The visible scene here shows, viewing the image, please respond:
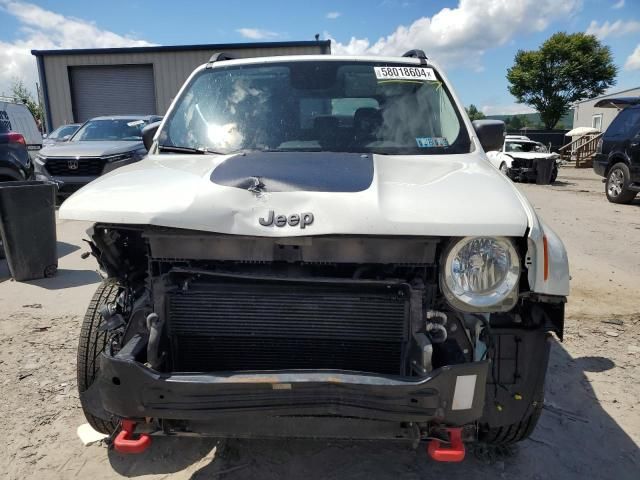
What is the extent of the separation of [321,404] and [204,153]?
1.65m

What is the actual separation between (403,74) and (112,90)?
778 inches

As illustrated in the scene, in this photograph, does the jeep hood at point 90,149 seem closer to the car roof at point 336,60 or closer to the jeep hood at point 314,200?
the car roof at point 336,60

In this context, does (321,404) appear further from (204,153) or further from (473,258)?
(204,153)

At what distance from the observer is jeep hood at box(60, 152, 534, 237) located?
187 centimetres

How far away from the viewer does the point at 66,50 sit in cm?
1962

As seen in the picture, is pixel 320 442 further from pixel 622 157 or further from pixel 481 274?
pixel 622 157

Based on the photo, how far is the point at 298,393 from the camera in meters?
1.83

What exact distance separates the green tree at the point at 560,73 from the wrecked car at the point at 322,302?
4537cm

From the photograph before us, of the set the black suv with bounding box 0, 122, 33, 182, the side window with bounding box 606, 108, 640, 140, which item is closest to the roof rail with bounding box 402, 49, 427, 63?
the black suv with bounding box 0, 122, 33, 182

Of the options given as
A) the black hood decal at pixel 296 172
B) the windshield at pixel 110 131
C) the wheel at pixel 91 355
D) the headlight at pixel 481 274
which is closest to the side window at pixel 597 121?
the windshield at pixel 110 131

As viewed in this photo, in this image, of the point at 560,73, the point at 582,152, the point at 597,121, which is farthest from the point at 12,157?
the point at 560,73

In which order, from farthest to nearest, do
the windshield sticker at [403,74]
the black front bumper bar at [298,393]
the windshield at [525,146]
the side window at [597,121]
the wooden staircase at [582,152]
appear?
the side window at [597,121], the wooden staircase at [582,152], the windshield at [525,146], the windshield sticker at [403,74], the black front bumper bar at [298,393]

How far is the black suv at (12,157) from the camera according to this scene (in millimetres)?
6807

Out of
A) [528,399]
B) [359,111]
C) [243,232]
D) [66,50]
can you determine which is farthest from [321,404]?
[66,50]
